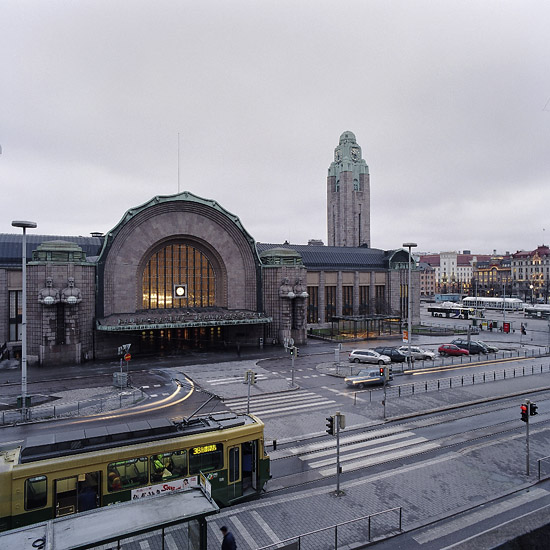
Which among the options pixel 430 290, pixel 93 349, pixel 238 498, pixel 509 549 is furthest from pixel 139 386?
pixel 430 290

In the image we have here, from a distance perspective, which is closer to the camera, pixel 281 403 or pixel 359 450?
pixel 359 450

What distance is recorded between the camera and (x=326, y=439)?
21844 mm

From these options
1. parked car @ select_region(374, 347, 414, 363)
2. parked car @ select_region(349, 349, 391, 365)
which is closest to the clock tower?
parked car @ select_region(374, 347, 414, 363)

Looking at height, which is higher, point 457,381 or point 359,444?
point 457,381

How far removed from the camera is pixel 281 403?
93.4 ft

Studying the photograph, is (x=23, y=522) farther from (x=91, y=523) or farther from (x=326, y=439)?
(x=326, y=439)

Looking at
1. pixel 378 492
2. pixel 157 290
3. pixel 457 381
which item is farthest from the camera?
pixel 157 290

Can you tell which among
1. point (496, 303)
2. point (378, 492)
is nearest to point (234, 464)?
point (378, 492)

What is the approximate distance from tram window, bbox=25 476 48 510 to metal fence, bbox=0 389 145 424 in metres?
15.1

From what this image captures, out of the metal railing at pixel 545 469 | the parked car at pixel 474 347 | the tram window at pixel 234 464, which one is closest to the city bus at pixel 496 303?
the parked car at pixel 474 347

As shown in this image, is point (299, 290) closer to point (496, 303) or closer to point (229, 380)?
point (229, 380)

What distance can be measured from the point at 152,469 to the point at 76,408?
16.8 meters

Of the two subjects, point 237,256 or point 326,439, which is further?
point 237,256

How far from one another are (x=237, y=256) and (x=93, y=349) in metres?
19.8
